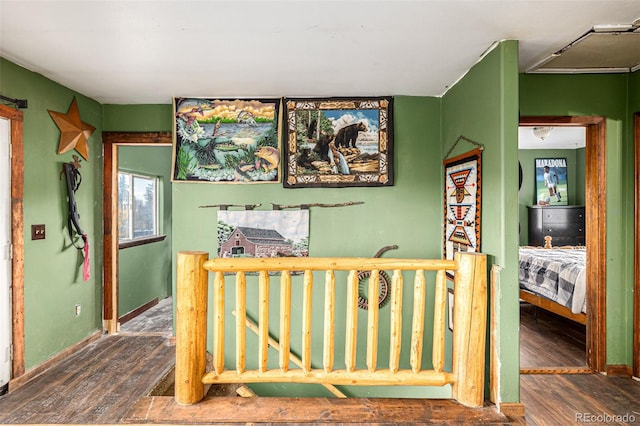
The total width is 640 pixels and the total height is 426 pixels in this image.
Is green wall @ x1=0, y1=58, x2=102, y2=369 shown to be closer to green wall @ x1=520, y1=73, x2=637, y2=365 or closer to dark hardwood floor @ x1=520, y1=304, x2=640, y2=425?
dark hardwood floor @ x1=520, y1=304, x2=640, y2=425

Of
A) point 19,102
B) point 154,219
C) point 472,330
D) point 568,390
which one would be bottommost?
point 568,390

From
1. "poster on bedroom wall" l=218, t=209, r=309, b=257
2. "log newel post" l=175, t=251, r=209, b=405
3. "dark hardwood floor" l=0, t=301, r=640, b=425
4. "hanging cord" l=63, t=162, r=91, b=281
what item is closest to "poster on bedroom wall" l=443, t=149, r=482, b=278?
"dark hardwood floor" l=0, t=301, r=640, b=425

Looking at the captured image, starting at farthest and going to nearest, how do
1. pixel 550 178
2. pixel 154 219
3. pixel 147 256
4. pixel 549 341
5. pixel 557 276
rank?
pixel 550 178 < pixel 154 219 < pixel 147 256 < pixel 557 276 < pixel 549 341

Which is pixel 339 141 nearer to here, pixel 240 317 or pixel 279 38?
pixel 279 38

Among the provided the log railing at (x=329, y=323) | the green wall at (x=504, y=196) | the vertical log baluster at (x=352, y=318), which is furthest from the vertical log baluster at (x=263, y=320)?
the green wall at (x=504, y=196)

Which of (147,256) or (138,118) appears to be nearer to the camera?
(138,118)

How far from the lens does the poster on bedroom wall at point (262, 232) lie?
11.7 ft

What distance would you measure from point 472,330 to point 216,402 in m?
1.48

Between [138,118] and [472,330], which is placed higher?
[138,118]

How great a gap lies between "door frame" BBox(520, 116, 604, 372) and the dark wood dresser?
403 centimetres

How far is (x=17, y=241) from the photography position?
268cm

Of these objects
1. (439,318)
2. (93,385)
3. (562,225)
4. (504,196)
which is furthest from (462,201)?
(562,225)

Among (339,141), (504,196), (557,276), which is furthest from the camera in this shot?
(557,276)

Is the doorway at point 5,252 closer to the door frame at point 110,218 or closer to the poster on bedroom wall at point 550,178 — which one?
the door frame at point 110,218
